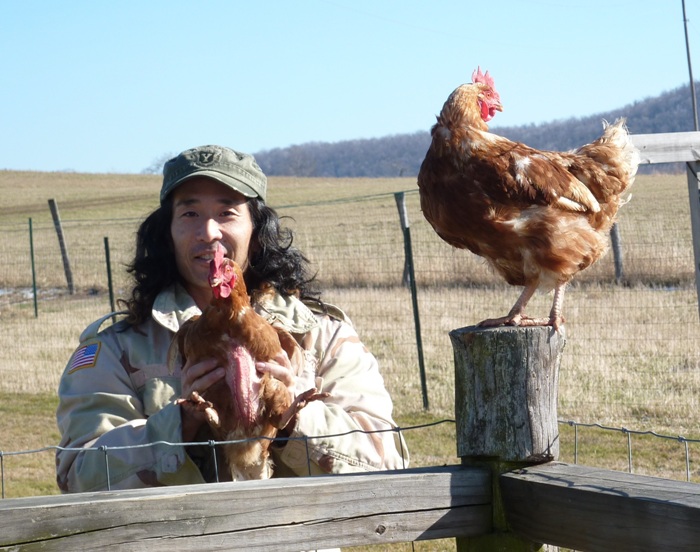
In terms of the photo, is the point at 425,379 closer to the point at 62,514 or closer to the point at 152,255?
the point at 152,255

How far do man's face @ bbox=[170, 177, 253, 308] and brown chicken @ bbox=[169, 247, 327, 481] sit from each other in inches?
9.0

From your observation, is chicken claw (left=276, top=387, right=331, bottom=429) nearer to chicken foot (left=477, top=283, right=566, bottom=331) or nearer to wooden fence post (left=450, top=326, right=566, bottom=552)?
chicken foot (left=477, top=283, right=566, bottom=331)

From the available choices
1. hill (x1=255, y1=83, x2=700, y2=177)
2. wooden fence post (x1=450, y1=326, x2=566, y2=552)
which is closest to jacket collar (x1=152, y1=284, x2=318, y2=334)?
wooden fence post (x1=450, y1=326, x2=566, y2=552)

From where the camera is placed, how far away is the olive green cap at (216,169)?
3141 mm

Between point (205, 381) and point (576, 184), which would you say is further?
point (576, 184)

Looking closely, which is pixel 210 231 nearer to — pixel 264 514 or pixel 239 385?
pixel 239 385

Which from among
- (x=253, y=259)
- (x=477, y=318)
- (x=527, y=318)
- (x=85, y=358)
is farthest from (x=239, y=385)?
(x=477, y=318)

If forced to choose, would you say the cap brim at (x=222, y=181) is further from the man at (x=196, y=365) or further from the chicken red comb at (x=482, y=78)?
the chicken red comb at (x=482, y=78)

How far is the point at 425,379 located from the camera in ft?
28.9

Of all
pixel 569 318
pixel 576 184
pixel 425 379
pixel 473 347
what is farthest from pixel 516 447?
pixel 569 318

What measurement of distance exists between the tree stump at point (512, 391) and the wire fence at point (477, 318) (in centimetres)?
224

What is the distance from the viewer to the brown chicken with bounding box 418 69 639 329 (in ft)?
9.93

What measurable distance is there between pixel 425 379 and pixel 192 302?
229 inches

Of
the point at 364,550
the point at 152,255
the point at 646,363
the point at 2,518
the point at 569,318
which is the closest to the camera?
the point at 2,518
